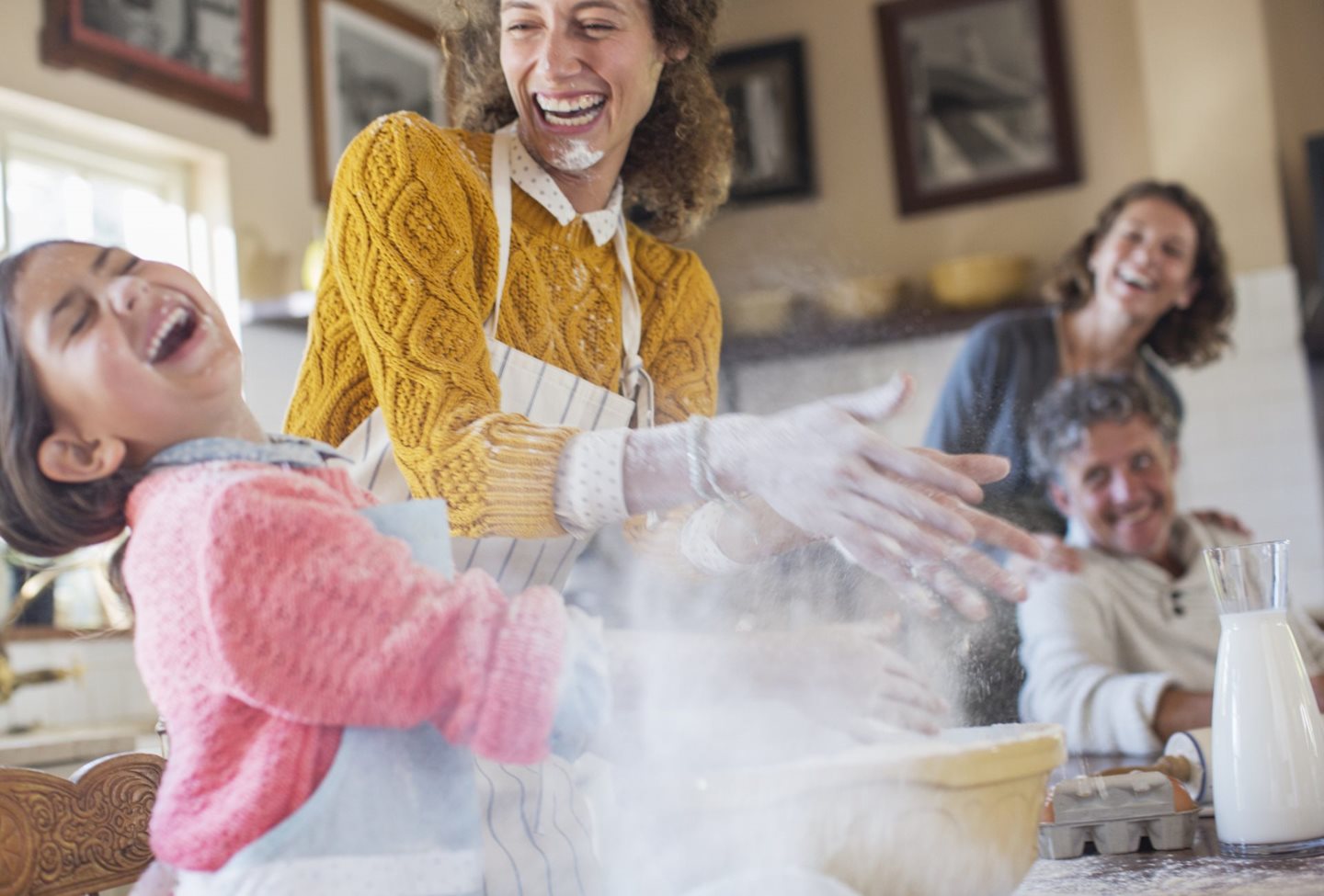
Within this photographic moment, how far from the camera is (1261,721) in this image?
37.7 inches

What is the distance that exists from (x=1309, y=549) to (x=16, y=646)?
3.27 meters

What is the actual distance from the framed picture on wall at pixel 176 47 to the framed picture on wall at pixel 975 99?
224cm

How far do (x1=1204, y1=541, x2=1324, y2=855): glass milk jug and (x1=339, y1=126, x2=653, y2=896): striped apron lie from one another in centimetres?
45

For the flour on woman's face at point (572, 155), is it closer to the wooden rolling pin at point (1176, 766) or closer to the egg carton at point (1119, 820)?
the egg carton at point (1119, 820)

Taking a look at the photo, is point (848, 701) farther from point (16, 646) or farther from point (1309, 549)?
point (1309, 549)

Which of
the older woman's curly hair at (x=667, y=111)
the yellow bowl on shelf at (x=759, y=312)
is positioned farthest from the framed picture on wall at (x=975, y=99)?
the older woman's curly hair at (x=667, y=111)

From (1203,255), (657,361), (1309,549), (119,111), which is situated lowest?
(1309,549)

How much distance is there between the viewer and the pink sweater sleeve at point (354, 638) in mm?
582

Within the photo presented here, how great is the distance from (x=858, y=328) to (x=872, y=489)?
12.5ft

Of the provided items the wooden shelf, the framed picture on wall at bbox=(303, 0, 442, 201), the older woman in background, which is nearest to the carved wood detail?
the older woman in background

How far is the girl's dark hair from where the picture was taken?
24.5 inches

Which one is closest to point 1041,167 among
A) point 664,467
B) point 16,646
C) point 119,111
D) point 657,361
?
point 119,111

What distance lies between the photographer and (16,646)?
8.80 ft

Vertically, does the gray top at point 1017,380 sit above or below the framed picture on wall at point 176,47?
below
